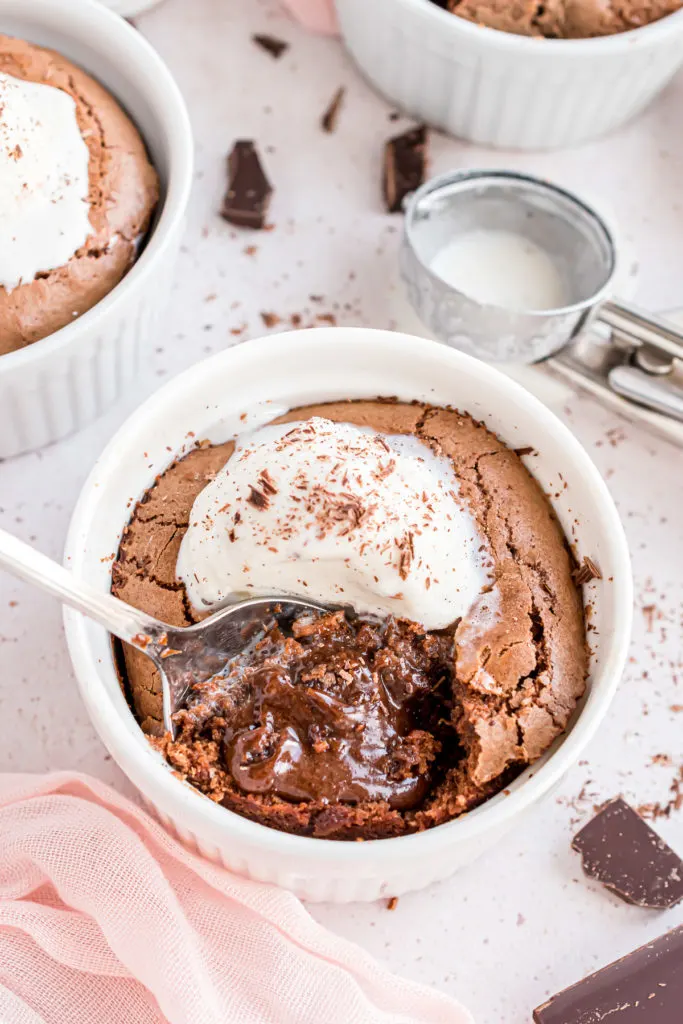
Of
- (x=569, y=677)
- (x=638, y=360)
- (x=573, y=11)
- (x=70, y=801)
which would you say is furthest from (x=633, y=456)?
(x=70, y=801)

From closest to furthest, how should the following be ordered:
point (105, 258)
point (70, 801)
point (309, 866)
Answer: point (309, 866) < point (70, 801) < point (105, 258)

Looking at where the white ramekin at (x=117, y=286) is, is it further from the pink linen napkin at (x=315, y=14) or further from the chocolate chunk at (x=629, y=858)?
the chocolate chunk at (x=629, y=858)

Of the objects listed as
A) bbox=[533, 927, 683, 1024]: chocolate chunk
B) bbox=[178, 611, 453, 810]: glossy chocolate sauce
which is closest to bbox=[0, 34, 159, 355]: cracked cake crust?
bbox=[178, 611, 453, 810]: glossy chocolate sauce

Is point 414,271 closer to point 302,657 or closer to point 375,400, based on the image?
point 375,400

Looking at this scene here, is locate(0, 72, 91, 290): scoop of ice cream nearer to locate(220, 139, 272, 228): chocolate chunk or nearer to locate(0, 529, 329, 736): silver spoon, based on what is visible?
locate(220, 139, 272, 228): chocolate chunk

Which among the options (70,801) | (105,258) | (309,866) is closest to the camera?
(309,866)
